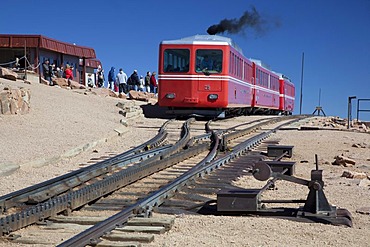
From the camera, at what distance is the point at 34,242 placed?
5.46 metres

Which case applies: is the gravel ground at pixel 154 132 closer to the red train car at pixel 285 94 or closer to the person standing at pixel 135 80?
the person standing at pixel 135 80

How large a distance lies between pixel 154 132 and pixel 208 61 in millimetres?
5818

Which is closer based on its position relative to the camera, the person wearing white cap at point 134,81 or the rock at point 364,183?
the rock at point 364,183

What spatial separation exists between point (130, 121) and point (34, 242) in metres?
16.8

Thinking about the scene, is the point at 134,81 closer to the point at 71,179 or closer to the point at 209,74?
the point at 209,74

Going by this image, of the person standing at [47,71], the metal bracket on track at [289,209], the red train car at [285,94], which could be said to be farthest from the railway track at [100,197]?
the red train car at [285,94]

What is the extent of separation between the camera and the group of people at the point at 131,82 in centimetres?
3572

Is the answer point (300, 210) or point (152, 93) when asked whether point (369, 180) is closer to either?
point (300, 210)

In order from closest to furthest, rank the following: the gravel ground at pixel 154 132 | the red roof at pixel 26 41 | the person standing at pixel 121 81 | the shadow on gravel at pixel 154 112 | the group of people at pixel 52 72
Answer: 1. the gravel ground at pixel 154 132
2. the shadow on gravel at pixel 154 112
3. the group of people at pixel 52 72
4. the person standing at pixel 121 81
5. the red roof at pixel 26 41

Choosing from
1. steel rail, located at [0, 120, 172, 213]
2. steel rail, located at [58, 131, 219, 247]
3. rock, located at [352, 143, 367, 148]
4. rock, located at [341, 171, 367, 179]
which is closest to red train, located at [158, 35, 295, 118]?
rock, located at [352, 143, 367, 148]

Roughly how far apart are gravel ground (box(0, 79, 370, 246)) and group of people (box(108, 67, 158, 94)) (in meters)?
8.12

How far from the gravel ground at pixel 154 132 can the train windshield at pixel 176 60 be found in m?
2.22

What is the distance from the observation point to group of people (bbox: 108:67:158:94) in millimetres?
35719

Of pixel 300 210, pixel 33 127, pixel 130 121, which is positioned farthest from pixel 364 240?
pixel 130 121
